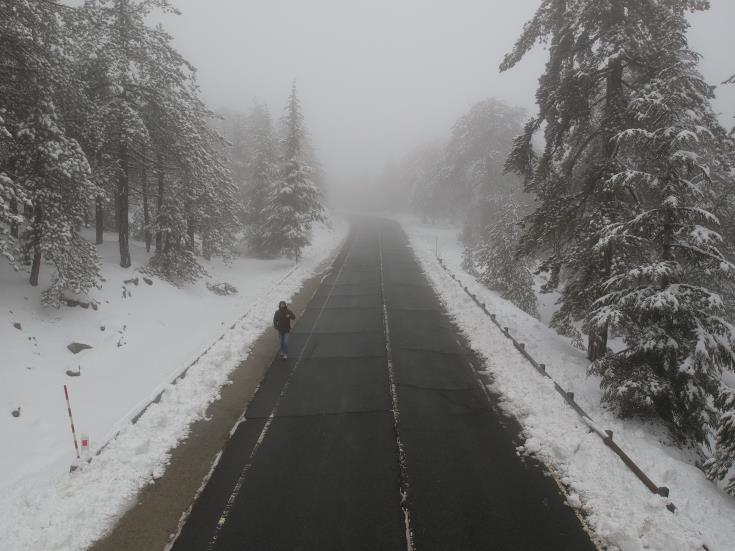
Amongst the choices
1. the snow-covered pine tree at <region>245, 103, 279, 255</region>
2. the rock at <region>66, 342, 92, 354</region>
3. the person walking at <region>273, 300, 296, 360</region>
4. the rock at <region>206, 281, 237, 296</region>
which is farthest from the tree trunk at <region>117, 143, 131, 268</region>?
the snow-covered pine tree at <region>245, 103, 279, 255</region>

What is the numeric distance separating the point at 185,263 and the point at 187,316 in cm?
380

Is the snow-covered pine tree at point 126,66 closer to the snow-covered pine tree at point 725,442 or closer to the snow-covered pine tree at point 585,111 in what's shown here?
the snow-covered pine tree at point 585,111

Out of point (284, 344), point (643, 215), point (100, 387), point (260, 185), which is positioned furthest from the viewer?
point (260, 185)

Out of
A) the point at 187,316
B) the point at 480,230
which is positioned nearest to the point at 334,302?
the point at 187,316

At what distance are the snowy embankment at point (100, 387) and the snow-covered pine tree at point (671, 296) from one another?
985 centimetres

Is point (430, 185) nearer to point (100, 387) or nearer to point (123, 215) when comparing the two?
point (123, 215)

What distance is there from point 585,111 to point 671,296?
226 inches

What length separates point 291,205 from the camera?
3036cm

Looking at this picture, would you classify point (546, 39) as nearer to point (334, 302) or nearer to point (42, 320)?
point (334, 302)

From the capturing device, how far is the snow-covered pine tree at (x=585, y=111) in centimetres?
1116

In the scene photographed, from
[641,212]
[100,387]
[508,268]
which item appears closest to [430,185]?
[508,268]

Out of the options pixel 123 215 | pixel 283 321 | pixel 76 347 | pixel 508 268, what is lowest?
pixel 76 347

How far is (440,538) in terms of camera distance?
6.54 metres

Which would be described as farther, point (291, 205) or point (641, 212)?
point (291, 205)
